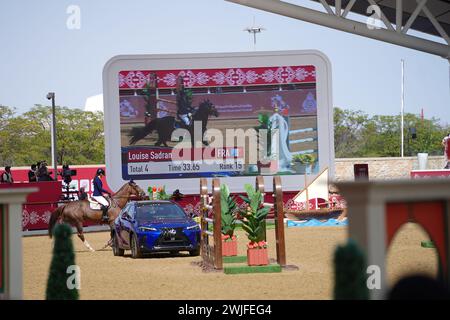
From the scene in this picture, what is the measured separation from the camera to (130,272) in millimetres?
16922

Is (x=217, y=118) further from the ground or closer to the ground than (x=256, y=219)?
further from the ground

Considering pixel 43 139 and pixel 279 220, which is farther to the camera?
pixel 43 139

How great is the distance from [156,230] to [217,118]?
1108 centimetres

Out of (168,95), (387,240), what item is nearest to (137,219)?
(168,95)

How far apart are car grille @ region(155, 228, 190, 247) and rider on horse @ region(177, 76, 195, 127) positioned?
10.3 meters

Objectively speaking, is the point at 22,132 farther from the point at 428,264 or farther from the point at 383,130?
the point at 428,264

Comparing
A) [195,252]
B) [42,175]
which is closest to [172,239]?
[195,252]

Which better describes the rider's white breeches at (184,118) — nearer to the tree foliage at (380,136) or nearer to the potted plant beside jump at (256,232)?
the potted plant beside jump at (256,232)

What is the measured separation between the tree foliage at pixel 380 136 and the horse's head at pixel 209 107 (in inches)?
1944

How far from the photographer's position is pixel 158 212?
68.7 feet

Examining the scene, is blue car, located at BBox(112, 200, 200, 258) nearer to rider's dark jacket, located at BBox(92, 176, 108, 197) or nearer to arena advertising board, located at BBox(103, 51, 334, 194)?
rider's dark jacket, located at BBox(92, 176, 108, 197)

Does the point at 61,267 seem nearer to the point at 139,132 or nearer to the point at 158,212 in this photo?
the point at 158,212

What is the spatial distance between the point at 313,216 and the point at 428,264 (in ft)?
47.9

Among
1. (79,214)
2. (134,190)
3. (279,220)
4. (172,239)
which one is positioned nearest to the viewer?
(279,220)
